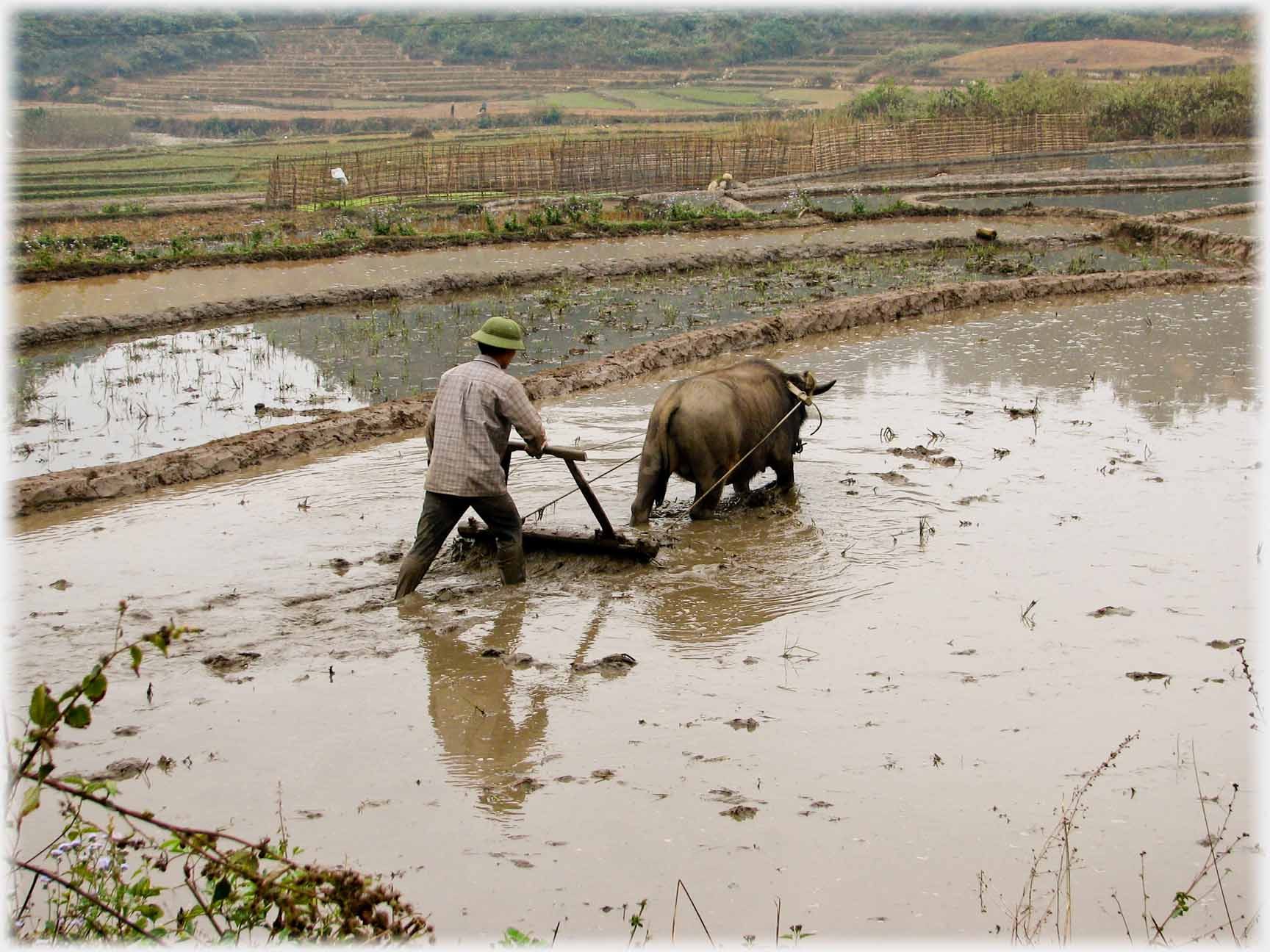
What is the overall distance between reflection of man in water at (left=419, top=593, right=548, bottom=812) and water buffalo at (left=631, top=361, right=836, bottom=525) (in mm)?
1507

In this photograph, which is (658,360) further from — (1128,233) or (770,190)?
(770,190)

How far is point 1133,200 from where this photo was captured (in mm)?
23516

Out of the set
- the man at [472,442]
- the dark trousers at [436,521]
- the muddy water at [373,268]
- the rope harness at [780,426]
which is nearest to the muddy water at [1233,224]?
the muddy water at [373,268]

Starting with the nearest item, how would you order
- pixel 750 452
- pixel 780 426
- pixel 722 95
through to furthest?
pixel 750 452 < pixel 780 426 < pixel 722 95

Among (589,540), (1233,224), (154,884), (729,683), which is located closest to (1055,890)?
(729,683)

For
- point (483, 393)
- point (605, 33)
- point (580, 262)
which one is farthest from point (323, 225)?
point (605, 33)

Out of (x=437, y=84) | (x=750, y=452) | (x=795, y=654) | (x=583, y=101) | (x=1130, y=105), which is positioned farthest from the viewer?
(x=437, y=84)

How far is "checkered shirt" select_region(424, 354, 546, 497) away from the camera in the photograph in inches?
232

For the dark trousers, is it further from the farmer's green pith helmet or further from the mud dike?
the mud dike

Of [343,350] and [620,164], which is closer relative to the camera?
[343,350]

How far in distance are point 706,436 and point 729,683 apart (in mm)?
2087

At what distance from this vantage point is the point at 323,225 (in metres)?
21.5

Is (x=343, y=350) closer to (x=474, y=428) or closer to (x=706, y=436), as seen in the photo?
(x=706, y=436)

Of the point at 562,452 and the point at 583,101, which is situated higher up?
the point at 583,101
